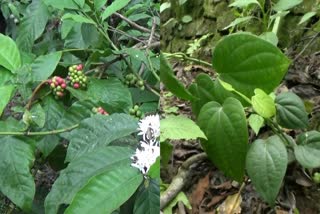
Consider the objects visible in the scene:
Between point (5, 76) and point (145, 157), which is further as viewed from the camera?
point (5, 76)

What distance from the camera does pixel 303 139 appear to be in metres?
0.73

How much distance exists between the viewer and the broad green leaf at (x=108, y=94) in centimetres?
53

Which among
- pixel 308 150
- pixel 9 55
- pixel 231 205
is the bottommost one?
pixel 231 205

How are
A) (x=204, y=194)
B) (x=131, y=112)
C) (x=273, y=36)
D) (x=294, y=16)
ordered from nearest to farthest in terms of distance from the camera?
(x=131, y=112)
(x=204, y=194)
(x=273, y=36)
(x=294, y=16)

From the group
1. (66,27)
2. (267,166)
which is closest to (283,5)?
(267,166)

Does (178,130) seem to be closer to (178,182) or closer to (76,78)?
(76,78)

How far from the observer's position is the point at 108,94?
537 mm

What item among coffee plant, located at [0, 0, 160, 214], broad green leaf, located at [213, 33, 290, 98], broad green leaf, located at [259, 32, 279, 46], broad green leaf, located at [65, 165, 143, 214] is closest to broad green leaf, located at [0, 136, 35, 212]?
coffee plant, located at [0, 0, 160, 214]

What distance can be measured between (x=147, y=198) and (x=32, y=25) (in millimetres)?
297

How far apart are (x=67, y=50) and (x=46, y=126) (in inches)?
3.9

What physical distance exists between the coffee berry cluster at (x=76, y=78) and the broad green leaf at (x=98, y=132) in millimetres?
67

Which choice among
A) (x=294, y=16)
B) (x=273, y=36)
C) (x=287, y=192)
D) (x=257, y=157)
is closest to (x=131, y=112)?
(x=257, y=157)

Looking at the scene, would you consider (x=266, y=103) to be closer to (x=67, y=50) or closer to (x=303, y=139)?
(x=303, y=139)

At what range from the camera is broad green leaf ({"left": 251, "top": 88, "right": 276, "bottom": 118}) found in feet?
2.24
